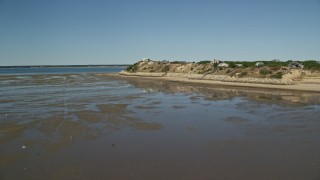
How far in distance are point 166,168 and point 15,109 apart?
17701 millimetres

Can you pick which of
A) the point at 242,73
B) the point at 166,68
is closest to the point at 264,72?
the point at 242,73

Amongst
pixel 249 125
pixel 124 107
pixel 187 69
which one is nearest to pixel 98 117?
pixel 124 107

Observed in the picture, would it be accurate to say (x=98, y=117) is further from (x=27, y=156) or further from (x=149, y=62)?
(x=149, y=62)

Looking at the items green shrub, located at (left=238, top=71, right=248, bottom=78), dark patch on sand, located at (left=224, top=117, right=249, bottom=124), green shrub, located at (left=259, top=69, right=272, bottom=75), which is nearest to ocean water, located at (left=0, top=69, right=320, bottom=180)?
dark patch on sand, located at (left=224, top=117, right=249, bottom=124)

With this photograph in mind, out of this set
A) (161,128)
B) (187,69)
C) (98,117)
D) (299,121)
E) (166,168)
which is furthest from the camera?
(187,69)

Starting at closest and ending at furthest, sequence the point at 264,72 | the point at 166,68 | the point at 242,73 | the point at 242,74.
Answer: the point at 264,72, the point at 242,74, the point at 242,73, the point at 166,68

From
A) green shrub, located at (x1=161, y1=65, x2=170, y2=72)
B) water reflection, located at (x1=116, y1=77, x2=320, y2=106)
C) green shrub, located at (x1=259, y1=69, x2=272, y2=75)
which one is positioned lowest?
water reflection, located at (x1=116, y1=77, x2=320, y2=106)

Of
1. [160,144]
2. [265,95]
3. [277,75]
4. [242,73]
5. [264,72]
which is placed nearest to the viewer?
[160,144]

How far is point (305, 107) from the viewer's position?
2303cm

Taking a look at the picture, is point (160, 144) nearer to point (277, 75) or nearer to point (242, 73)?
point (277, 75)

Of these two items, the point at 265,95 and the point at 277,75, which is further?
the point at 277,75

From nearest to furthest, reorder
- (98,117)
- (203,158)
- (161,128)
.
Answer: (203,158) < (161,128) < (98,117)

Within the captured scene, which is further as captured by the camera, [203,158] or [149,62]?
[149,62]

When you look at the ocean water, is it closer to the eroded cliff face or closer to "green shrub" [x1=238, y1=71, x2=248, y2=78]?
the eroded cliff face
